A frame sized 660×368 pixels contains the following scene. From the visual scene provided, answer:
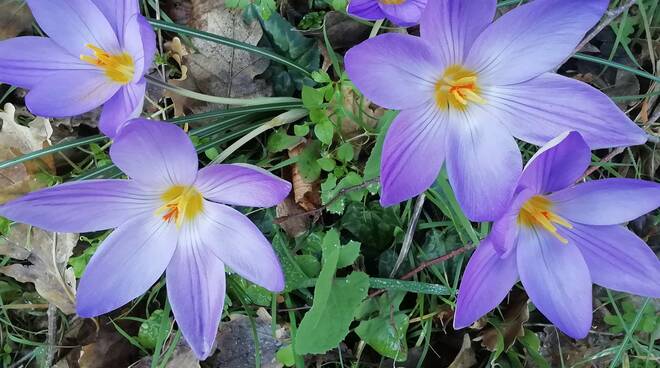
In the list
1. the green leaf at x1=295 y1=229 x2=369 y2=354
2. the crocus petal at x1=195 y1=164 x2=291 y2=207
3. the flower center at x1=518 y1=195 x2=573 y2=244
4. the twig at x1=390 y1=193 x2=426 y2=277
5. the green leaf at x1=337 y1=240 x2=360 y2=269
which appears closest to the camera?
the crocus petal at x1=195 y1=164 x2=291 y2=207

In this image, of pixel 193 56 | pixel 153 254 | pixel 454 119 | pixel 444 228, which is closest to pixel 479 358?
pixel 444 228

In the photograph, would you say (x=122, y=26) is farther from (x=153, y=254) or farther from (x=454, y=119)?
(x=454, y=119)

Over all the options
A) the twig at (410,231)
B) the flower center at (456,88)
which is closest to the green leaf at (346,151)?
the twig at (410,231)

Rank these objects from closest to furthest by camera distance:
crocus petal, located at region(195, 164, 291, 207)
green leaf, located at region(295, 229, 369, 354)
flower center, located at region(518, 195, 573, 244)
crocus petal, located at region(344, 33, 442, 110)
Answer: crocus petal, located at region(344, 33, 442, 110), crocus petal, located at region(195, 164, 291, 207), flower center, located at region(518, 195, 573, 244), green leaf, located at region(295, 229, 369, 354)

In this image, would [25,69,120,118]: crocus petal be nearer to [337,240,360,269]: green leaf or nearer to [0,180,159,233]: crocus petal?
[0,180,159,233]: crocus petal

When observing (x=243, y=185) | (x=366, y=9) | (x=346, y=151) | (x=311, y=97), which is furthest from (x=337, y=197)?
(x=366, y=9)

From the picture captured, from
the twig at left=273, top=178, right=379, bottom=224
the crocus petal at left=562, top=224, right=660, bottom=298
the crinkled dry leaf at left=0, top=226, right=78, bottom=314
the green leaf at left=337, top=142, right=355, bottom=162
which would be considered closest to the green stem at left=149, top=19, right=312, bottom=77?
the green leaf at left=337, top=142, right=355, bottom=162
